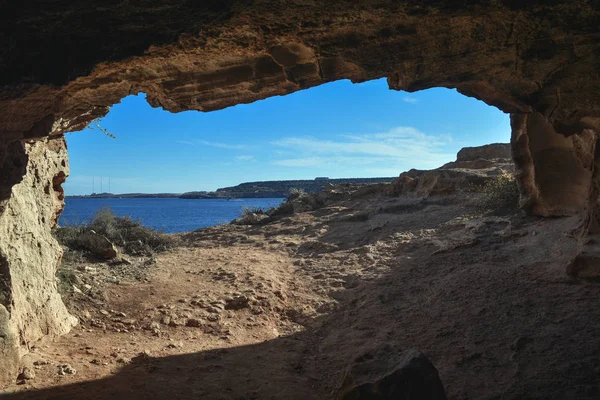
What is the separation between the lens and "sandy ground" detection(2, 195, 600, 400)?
4.91 m

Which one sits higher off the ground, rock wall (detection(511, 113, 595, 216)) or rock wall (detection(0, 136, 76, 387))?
rock wall (detection(511, 113, 595, 216))

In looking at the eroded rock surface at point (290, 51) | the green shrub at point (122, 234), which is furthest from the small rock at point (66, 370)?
the green shrub at point (122, 234)

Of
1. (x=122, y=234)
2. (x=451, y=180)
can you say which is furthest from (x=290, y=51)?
(x=451, y=180)

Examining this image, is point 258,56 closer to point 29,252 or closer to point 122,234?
point 29,252

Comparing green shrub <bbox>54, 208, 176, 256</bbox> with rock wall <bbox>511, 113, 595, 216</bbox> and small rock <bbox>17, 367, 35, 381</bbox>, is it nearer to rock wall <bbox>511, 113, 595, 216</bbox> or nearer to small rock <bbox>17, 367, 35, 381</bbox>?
small rock <bbox>17, 367, 35, 381</bbox>

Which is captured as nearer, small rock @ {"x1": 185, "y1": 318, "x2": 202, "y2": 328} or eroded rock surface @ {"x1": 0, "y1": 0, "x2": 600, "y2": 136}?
eroded rock surface @ {"x1": 0, "y1": 0, "x2": 600, "y2": 136}

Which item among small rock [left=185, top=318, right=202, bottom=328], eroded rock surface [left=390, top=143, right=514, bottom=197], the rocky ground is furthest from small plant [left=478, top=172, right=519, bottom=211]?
small rock [left=185, top=318, right=202, bottom=328]

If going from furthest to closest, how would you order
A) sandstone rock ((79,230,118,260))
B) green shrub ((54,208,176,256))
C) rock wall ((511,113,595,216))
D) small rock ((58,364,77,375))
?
green shrub ((54,208,176,256)) < sandstone rock ((79,230,118,260)) < rock wall ((511,113,595,216)) < small rock ((58,364,77,375))

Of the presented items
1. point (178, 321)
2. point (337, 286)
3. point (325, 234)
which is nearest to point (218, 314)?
point (178, 321)

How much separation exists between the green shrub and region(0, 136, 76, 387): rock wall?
2.90 m

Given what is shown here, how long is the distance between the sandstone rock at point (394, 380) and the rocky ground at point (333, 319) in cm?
31

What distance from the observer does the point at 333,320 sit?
7.48m

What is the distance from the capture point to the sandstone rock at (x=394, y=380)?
347 centimetres

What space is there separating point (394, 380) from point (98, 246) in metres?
8.00
